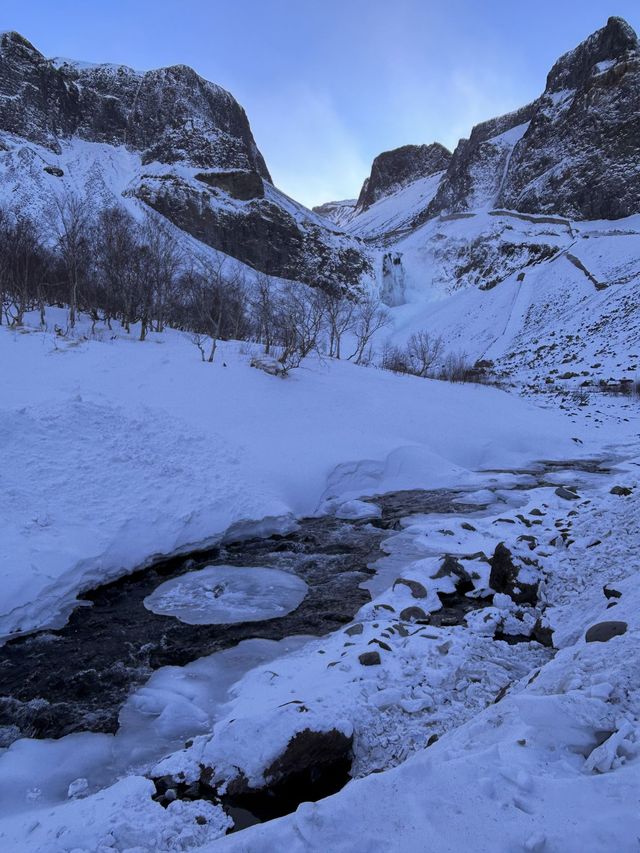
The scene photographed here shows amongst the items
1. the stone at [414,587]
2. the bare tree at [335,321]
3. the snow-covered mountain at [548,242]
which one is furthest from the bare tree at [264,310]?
the snow-covered mountain at [548,242]

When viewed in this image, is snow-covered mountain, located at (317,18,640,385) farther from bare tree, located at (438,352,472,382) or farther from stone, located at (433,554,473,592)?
stone, located at (433,554,473,592)

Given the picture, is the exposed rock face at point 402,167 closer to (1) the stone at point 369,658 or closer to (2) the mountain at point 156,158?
(2) the mountain at point 156,158

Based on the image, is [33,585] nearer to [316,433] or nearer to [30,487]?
[30,487]

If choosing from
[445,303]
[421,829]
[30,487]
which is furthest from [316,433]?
[445,303]

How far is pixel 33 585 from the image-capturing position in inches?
257

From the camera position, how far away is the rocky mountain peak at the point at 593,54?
7331 cm

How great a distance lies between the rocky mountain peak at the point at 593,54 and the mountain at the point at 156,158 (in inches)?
1929

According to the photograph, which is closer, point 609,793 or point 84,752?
point 609,793

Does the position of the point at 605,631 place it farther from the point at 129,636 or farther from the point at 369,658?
the point at 129,636

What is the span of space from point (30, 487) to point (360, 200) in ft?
536

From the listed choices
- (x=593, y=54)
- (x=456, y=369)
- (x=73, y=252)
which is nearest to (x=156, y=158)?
(x=456, y=369)

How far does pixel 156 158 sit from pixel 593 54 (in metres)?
74.0

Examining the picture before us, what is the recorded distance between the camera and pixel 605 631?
→ 3566 millimetres

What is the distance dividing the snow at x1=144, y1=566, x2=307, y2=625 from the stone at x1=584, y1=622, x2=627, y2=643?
13.6ft
